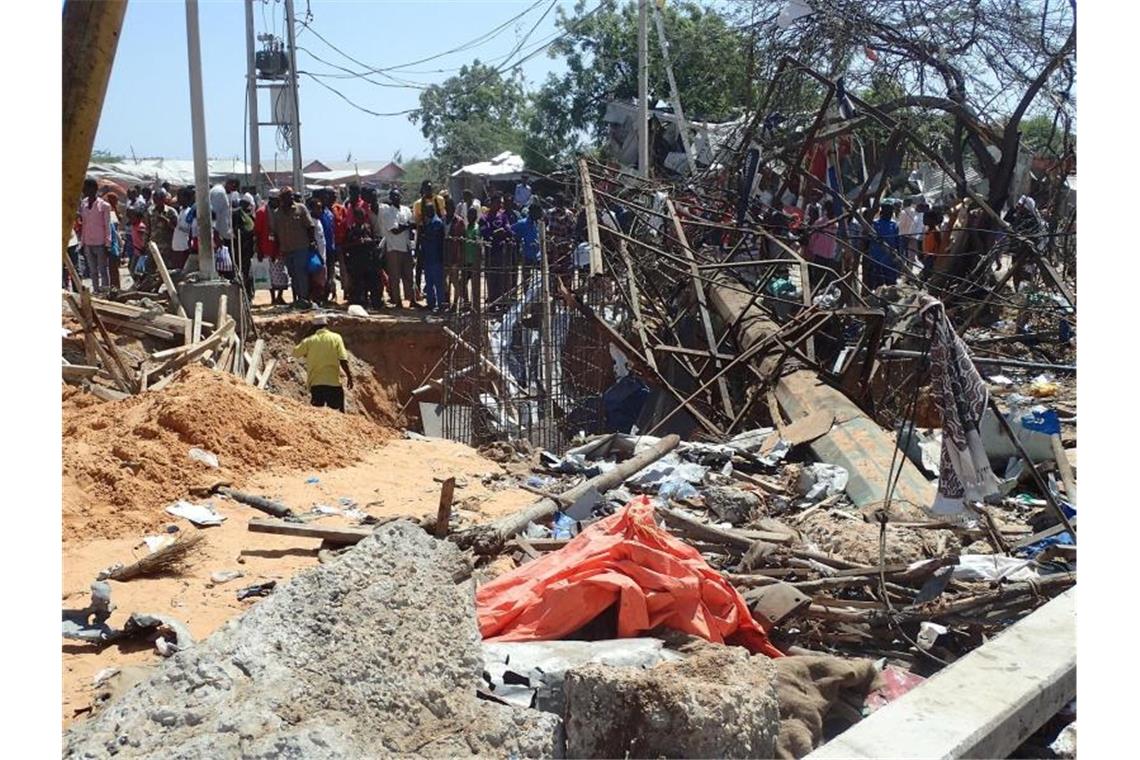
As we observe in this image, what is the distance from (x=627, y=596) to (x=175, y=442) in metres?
4.82

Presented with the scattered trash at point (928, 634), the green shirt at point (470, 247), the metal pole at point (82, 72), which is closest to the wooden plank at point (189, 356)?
the green shirt at point (470, 247)

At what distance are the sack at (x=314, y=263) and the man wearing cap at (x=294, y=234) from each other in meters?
0.04

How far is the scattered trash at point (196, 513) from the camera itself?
714 cm

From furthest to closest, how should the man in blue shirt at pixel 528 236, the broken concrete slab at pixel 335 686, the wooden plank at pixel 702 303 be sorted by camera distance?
the man in blue shirt at pixel 528 236 < the wooden plank at pixel 702 303 < the broken concrete slab at pixel 335 686

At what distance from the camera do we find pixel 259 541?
6801mm

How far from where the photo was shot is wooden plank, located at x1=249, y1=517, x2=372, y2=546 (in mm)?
6441

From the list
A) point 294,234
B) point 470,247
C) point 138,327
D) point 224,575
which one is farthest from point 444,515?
point 470,247

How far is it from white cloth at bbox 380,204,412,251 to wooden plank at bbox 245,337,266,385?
2577 millimetres

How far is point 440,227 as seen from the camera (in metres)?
14.3

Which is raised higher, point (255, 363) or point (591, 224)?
point (591, 224)

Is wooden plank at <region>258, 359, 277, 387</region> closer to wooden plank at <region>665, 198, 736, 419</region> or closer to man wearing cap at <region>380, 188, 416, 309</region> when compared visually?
man wearing cap at <region>380, 188, 416, 309</region>

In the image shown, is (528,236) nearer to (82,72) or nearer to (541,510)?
(541,510)

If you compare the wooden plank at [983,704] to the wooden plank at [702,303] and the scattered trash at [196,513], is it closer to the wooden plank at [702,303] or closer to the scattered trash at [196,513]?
the scattered trash at [196,513]

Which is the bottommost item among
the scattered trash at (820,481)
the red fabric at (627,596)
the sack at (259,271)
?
the scattered trash at (820,481)
